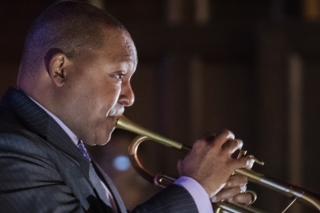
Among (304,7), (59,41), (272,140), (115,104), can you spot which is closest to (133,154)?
(115,104)

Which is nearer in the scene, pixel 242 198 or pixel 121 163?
pixel 242 198

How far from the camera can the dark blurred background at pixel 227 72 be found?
500cm

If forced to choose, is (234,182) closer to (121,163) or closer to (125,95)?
(125,95)

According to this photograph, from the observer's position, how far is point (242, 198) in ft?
7.47

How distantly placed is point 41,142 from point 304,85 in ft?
10.9

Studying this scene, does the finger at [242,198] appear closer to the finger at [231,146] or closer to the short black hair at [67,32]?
the finger at [231,146]

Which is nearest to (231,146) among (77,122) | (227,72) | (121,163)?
(77,122)

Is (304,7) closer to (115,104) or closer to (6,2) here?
(6,2)

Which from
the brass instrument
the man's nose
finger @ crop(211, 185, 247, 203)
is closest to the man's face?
the man's nose

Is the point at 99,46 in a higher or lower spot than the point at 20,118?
higher

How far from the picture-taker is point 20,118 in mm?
2162

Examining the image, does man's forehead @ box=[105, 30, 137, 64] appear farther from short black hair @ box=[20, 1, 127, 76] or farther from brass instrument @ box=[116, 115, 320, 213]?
brass instrument @ box=[116, 115, 320, 213]

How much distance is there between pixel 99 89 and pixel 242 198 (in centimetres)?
59

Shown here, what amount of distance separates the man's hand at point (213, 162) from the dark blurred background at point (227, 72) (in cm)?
281
